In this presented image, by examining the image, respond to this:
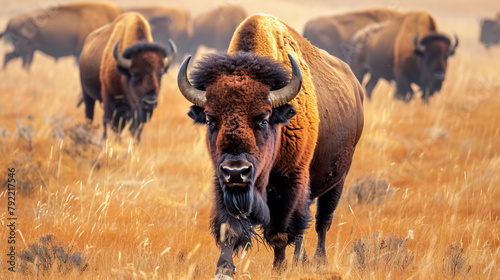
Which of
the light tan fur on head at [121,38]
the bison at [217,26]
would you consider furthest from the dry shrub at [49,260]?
the bison at [217,26]

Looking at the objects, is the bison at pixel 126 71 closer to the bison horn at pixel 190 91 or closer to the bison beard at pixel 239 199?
the bison horn at pixel 190 91

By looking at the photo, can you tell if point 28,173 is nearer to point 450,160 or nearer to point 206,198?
point 206,198

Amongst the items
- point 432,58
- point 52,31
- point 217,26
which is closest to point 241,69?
point 432,58

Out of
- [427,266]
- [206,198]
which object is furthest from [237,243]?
[206,198]

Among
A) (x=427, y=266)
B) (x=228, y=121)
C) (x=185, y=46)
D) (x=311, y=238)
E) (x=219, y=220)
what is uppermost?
(x=228, y=121)

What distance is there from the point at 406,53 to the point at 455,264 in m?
11.0

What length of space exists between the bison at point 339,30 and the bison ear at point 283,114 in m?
14.3

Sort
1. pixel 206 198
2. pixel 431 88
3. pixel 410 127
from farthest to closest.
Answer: pixel 431 88 → pixel 410 127 → pixel 206 198

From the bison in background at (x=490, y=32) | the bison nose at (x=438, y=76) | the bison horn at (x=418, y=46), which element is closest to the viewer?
the bison nose at (x=438, y=76)

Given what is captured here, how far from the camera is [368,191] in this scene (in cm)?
673

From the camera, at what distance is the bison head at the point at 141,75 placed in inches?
366

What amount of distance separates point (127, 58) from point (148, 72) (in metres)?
0.40

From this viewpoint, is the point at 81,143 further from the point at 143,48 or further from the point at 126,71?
the point at 143,48

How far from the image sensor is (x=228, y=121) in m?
3.61
